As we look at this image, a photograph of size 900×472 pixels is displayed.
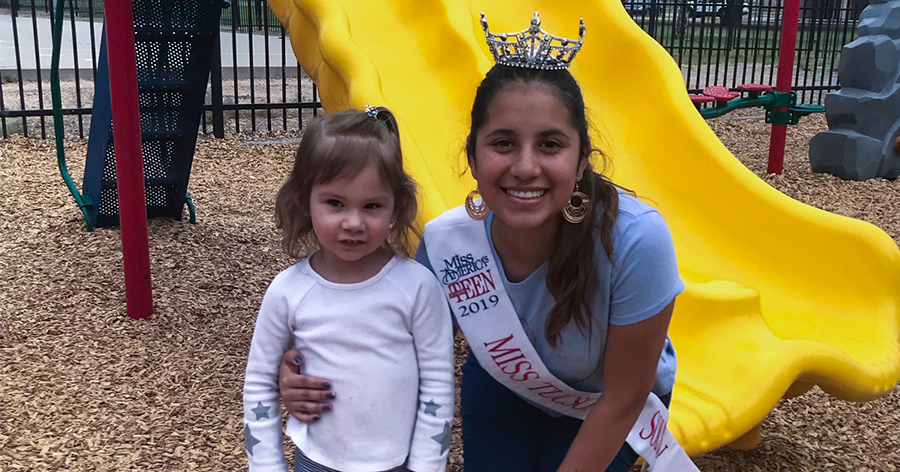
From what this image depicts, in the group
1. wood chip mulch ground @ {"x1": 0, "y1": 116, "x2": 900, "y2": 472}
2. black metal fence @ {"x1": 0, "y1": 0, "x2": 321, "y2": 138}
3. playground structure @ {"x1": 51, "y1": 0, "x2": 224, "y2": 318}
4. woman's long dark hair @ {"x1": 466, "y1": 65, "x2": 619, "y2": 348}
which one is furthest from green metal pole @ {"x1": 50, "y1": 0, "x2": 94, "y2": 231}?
woman's long dark hair @ {"x1": 466, "y1": 65, "x2": 619, "y2": 348}

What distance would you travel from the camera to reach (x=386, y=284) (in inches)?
64.8

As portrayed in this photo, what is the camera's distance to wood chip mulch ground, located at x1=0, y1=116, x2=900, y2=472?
2.72m

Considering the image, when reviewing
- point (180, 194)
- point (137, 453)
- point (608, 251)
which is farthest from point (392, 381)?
point (180, 194)

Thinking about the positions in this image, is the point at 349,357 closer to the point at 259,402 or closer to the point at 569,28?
the point at 259,402

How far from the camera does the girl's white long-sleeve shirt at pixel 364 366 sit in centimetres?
163

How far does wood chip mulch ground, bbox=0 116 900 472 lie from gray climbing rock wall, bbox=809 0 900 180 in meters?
1.38

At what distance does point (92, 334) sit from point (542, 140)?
2584 mm

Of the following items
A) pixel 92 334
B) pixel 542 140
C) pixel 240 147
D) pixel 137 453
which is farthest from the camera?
pixel 240 147

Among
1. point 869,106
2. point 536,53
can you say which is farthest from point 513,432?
point 869,106

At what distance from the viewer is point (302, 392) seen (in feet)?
5.36

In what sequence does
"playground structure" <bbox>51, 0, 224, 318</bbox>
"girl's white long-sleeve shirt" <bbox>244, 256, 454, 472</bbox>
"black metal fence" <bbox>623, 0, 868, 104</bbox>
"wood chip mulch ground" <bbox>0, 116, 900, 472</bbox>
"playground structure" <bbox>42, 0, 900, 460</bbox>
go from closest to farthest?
1. "girl's white long-sleeve shirt" <bbox>244, 256, 454, 472</bbox>
2. "playground structure" <bbox>42, 0, 900, 460</bbox>
3. "wood chip mulch ground" <bbox>0, 116, 900, 472</bbox>
4. "playground structure" <bbox>51, 0, 224, 318</bbox>
5. "black metal fence" <bbox>623, 0, 868, 104</bbox>

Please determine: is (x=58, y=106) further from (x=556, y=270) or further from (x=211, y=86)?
(x=556, y=270)

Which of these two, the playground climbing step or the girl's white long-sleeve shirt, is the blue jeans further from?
the playground climbing step

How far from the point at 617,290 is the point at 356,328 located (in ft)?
1.70
